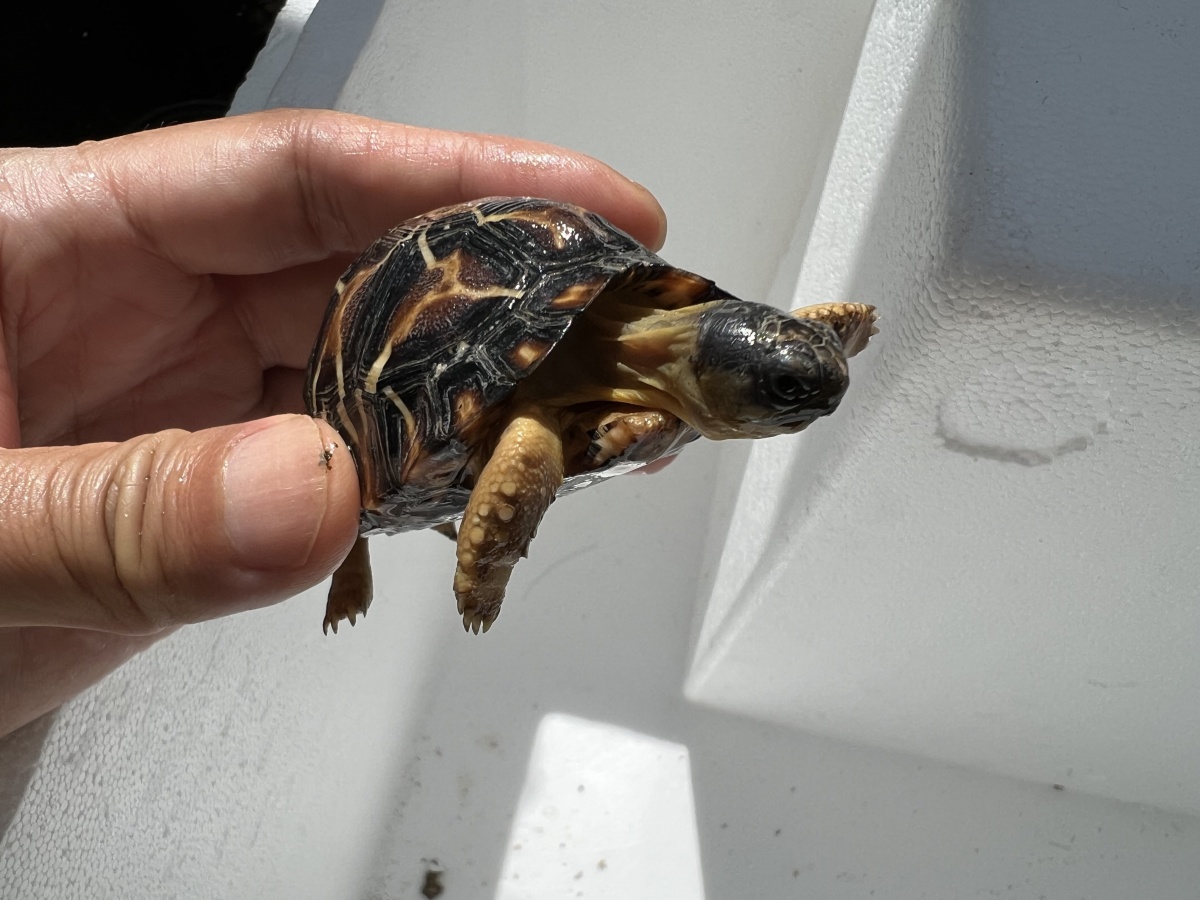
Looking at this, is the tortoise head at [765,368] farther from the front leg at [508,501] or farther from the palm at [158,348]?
the palm at [158,348]

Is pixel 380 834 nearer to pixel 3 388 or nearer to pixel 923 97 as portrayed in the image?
pixel 3 388

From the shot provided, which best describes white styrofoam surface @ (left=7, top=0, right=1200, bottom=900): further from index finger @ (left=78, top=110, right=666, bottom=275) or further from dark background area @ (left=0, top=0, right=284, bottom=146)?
dark background area @ (left=0, top=0, right=284, bottom=146)

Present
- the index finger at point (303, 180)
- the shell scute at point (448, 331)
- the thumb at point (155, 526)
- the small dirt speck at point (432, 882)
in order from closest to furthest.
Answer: the thumb at point (155, 526) → the shell scute at point (448, 331) → the index finger at point (303, 180) → the small dirt speck at point (432, 882)

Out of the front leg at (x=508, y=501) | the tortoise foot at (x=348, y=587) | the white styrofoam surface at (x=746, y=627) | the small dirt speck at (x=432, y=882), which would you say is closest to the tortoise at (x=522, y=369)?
the front leg at (x=508, y=501)

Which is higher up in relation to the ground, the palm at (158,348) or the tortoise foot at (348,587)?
the palm at (158,348)

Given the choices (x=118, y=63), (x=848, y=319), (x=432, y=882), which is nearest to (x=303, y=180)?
(x=848, y=319)

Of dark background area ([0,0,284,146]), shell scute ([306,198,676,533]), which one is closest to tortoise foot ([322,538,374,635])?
shell scute ([306,198,676,533])
